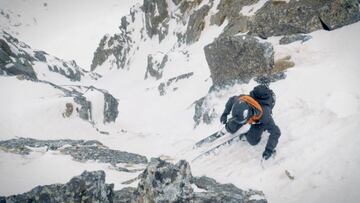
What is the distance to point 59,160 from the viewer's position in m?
14.3

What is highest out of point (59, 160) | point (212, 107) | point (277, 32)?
Answer: point (59, 160)

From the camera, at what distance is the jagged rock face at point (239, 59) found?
17734 mm

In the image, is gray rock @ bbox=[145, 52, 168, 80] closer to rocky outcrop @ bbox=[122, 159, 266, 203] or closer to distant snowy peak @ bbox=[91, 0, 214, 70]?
distant snowy peak @ bbox=[91, 0, 214, 70]

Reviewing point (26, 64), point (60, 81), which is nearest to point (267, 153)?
point (26, 64)

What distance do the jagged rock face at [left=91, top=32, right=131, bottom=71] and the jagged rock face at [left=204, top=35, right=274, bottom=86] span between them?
67.5 meters

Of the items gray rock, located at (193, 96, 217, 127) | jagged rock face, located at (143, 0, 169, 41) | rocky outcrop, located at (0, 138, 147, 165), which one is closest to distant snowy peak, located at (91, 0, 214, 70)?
jagged rock face, located at (143, 0, 169, 41)

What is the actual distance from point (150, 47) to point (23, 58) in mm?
38248

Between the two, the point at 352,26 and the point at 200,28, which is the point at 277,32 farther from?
the point at 200,28

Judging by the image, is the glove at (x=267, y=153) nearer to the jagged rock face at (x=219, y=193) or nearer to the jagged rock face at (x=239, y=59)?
the jagged rock face at (x=219, y=193)

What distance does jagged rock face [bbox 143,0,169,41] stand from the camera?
70069mm

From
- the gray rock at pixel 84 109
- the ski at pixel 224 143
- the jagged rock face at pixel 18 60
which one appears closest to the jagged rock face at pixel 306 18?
the ski at pixel 224 143

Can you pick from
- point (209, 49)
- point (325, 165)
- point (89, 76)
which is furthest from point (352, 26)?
point (89, 76)

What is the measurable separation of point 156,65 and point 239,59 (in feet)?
129

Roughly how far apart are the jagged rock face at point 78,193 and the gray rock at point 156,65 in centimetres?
4402
